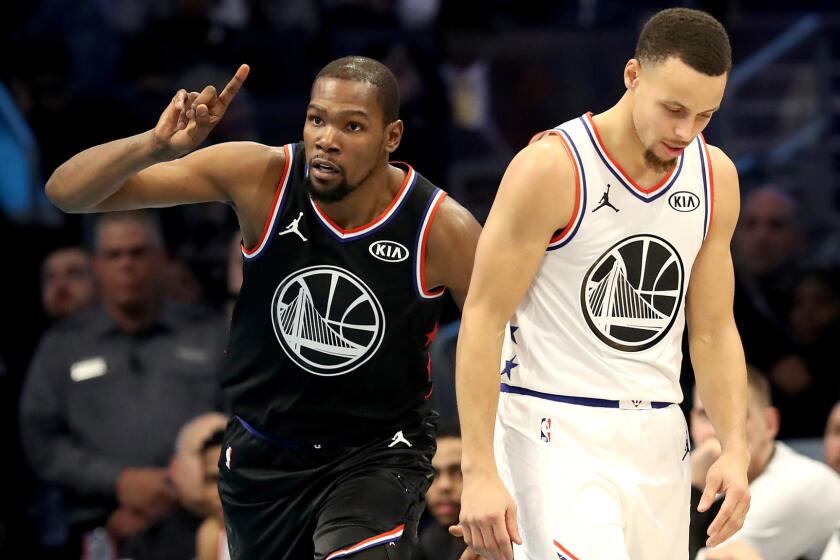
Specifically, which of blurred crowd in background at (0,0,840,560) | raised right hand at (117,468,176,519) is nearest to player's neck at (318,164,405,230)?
blurred crowd in background at (0,0,840,560)

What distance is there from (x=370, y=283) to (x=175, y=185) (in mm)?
630

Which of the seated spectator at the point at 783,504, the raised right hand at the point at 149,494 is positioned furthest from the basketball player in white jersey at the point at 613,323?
the raised right hand at the point at 149,494

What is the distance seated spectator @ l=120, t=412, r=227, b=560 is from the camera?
5.94 m

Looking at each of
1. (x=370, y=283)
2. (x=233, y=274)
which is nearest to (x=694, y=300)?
(x=370, y=283)

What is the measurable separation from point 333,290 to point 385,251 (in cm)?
19

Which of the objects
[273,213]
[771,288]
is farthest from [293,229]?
[771,288]

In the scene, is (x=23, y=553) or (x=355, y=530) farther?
(x=23, y=553)

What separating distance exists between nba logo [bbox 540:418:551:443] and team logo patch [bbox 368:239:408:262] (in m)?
0.69

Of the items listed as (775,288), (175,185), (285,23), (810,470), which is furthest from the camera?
(285,23)

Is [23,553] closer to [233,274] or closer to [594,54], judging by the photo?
[233,274]

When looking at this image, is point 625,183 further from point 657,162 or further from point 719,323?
point 719,323

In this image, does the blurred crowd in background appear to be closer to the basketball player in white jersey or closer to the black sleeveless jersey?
the black sleeveless jersey

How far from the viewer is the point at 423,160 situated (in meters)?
7.24

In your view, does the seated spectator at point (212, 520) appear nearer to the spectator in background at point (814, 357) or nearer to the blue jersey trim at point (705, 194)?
the blue jersey trim at point (705, 194)
